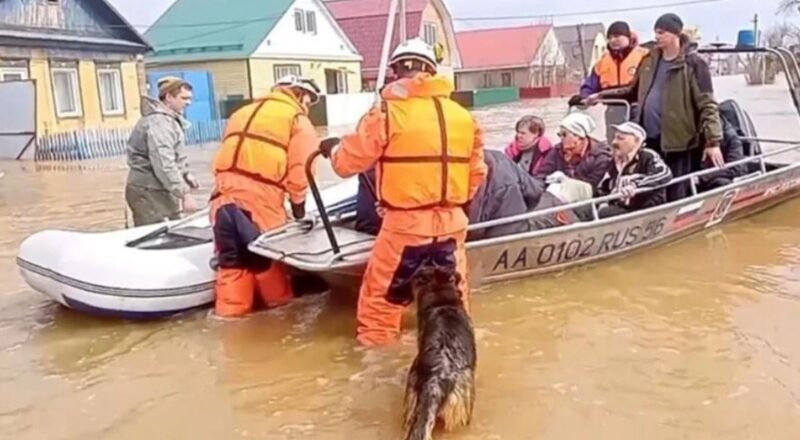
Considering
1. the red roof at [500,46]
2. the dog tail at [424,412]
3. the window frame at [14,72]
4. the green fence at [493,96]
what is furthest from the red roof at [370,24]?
the dog tail at [424,412]

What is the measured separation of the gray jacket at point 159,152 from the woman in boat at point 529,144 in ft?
8.71

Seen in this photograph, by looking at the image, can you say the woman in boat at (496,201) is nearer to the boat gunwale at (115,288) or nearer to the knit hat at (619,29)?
the boat gunwale at (115,288)

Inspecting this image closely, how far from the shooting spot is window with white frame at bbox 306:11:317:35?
3163 centimetres

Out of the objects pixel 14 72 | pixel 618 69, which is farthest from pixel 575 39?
pixel 618 69

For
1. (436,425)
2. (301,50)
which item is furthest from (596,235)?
(301,50)

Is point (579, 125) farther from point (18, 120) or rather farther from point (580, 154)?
point (18, 120)

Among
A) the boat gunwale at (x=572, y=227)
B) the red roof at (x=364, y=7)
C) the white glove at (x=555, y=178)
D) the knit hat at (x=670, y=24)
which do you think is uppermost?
the red roof at (x=364, y=7)

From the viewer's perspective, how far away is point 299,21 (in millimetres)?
31172

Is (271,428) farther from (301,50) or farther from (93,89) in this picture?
(301,50)

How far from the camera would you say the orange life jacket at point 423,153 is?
4391 mm

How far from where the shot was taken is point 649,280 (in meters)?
6.12

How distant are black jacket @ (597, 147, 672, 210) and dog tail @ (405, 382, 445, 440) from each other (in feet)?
11.0

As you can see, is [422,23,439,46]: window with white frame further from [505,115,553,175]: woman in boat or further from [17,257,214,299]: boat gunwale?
[17,257,214,299]: boat gunwale

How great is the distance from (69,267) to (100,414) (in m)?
1.45
